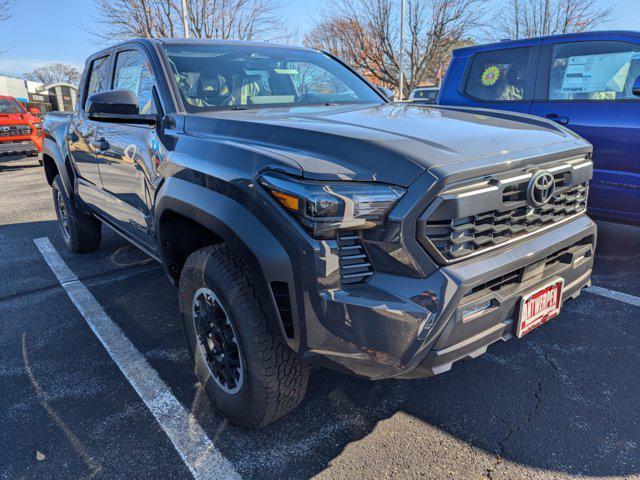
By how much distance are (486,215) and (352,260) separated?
0.57 m

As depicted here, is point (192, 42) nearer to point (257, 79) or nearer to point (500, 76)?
point (257, 79)

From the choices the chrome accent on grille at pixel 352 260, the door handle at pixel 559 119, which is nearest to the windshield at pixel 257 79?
the chrome accent on grille at pixel 352 260

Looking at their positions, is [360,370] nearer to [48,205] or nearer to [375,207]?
[375,207]

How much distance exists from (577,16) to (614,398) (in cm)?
2242

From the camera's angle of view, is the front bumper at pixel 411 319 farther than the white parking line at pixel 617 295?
No

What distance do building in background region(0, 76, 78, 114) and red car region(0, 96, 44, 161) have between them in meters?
18.7

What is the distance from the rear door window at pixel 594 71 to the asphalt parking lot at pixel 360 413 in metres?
1.89

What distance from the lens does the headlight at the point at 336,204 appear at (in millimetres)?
1667

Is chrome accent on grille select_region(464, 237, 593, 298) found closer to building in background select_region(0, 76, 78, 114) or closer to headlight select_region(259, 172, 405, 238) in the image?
headlight select_region(259, 172, 405, 238)

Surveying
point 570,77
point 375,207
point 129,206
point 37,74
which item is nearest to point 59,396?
point 129,206

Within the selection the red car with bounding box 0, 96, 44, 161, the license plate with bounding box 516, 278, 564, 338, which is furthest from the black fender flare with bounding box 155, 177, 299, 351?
the red car with bounding box 0, 96, 44, 161

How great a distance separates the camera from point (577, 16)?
66.2 feet

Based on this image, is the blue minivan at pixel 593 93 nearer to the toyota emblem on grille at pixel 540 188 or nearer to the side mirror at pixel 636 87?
the side mirror at pixel 636 87

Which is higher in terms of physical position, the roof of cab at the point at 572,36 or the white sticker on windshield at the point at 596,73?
the roof of cab at the point at 572,36
